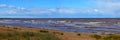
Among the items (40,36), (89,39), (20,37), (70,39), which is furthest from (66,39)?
(20,37)

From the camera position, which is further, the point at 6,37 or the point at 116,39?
the point at 116,39

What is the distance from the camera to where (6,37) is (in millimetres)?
18688

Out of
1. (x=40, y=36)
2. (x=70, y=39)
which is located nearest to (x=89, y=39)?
Answer: (x=70, y=39)

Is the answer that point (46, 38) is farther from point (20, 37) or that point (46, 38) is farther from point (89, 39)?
point (89, 39)

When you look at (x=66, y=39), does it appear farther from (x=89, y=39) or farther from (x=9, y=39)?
(x=9, y=39)

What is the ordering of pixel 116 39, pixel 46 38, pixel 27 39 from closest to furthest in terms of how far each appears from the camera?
pixel 27 39, pixel 46 38, pixel 116 39

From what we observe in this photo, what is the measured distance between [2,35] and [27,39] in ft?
7.19

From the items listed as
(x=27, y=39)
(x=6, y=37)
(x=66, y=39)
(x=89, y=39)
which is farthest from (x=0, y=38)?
(x=89, y=39)

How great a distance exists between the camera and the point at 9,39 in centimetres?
1805

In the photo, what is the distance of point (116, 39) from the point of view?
21984mm

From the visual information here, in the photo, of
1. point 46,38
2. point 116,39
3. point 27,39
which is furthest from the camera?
point 116,39

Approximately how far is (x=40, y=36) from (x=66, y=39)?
3.47 meters

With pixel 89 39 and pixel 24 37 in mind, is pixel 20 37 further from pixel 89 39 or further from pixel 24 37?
pixel 89 39

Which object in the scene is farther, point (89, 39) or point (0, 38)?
point (89, 39)
